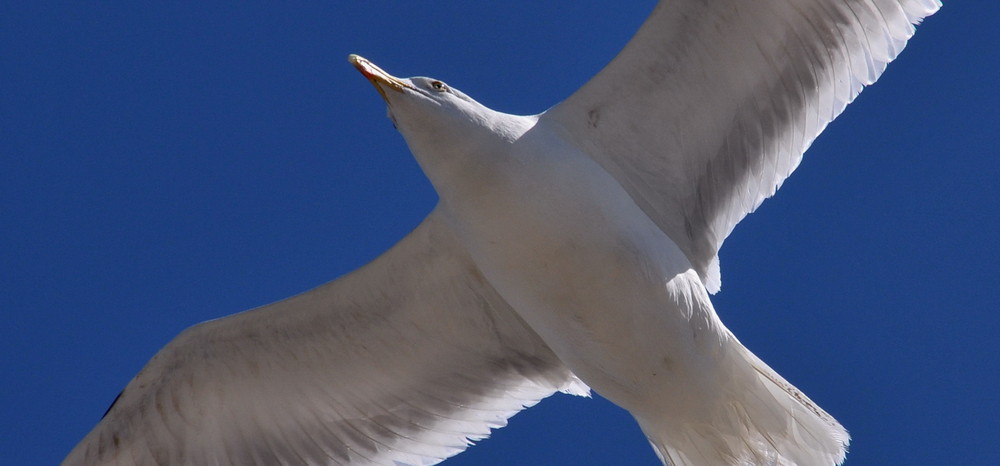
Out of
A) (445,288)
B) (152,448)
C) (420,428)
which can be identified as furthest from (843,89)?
(152,448)

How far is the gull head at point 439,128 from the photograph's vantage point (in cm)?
446

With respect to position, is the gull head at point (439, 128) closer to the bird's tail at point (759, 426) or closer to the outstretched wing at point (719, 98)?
the outstretched wing at point (719, 98)

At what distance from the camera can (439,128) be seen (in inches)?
176

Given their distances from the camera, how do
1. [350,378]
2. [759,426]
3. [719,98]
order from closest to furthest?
[759,426] < [719,98] < [350,378]

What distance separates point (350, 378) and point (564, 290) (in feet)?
3.91

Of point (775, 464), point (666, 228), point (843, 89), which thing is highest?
point (843, 89)

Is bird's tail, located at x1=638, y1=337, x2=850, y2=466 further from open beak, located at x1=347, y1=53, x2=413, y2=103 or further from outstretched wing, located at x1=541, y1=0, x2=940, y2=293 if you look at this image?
open beak, located at x1=347, y1=53, x2=413, y2=103

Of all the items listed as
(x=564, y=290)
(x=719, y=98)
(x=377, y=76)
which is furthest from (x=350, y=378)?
(x=719, y=98)

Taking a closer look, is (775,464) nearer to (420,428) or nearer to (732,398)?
(732,398)

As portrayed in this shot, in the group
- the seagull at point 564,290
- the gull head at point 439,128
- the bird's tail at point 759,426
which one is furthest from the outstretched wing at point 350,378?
the bird's tail at point 759,426

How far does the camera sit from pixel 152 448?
519 centimetres

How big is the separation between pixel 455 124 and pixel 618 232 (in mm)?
626

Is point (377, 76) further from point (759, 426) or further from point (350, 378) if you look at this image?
point (759, 426)

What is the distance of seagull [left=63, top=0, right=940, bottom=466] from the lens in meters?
4.47
